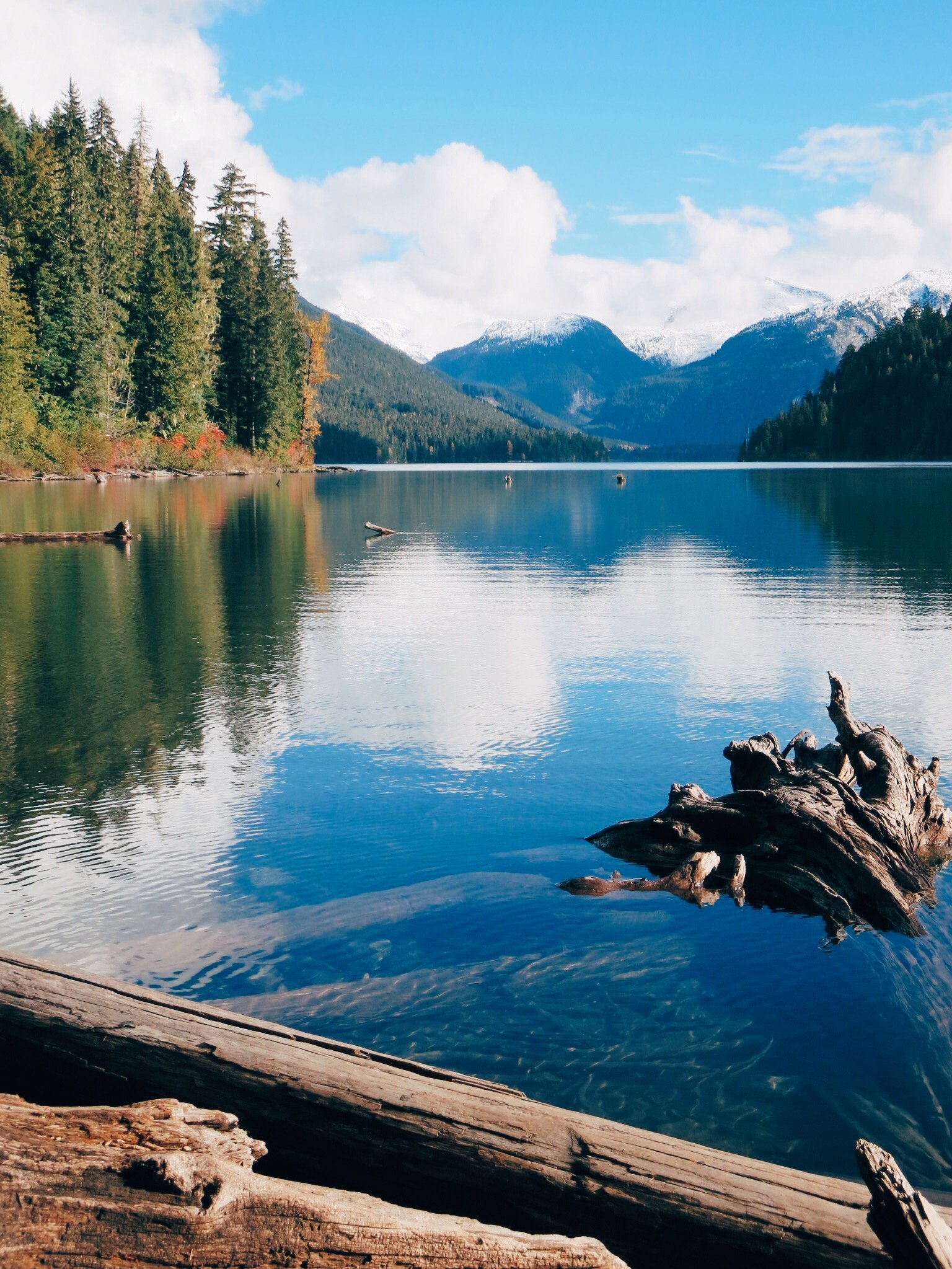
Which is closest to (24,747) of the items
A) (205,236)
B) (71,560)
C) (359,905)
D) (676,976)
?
(359,905)

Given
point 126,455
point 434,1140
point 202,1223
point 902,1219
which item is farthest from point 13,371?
point 902,1219

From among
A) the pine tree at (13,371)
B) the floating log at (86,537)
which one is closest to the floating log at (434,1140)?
the floating log at (86,537)

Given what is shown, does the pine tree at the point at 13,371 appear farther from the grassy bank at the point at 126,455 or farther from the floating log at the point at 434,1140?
the floating log at the point at 434,1140

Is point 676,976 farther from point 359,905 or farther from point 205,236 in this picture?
point 205,236

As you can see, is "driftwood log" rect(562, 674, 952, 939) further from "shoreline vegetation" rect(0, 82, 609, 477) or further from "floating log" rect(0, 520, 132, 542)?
"shoreline vegetation" rect(0, 82, 609, 477)

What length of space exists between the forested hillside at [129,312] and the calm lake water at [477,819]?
6326 cm

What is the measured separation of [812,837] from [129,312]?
103305 mm

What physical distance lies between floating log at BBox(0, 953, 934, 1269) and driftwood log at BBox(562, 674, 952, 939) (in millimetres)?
4996

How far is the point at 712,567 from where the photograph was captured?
34.5 m

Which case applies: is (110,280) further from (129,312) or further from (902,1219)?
(902,1219)

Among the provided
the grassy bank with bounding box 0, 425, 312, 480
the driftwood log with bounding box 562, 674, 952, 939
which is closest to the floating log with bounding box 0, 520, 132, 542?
the driftwood log with bounding box 562, 674, 952, 939

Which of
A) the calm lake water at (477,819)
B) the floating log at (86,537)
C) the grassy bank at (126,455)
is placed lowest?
the calm lake water at (477,819)

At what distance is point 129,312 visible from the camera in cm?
10012

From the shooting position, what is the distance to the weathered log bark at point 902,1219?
3916 millimetres
